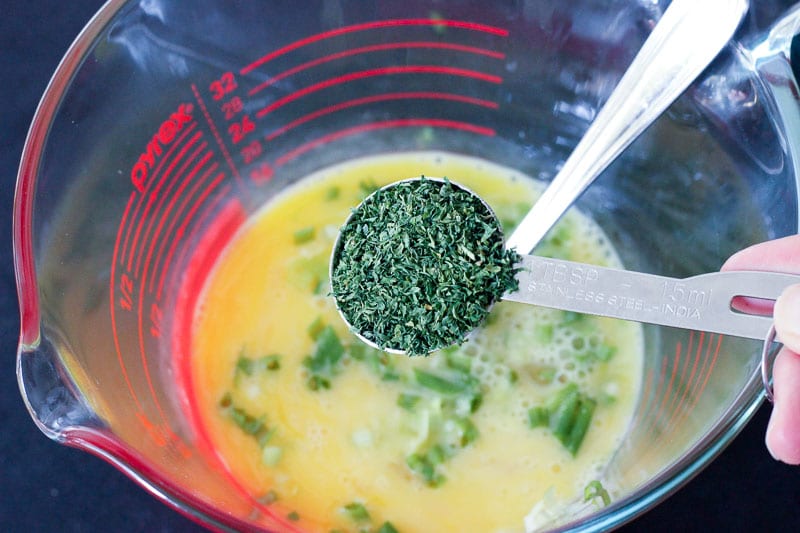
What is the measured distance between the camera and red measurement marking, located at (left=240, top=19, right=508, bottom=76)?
1.48 m

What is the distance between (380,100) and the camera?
1650 mm

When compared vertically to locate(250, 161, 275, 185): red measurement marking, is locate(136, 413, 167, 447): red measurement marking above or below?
below

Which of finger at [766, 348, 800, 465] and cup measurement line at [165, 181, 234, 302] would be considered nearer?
finger at [766, 348, 800, 465]

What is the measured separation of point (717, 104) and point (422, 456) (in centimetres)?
79

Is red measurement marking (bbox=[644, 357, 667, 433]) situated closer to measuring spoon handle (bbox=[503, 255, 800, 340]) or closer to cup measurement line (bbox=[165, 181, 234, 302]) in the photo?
measuring spoon handle (bbox=[503, 255, 800, 340])

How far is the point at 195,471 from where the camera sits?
1.21m

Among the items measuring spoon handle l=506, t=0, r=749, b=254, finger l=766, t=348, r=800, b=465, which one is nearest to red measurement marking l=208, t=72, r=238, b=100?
measuring spoon handle l=506, t=0, r=749, b=254

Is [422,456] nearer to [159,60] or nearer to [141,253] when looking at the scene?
[141,253]

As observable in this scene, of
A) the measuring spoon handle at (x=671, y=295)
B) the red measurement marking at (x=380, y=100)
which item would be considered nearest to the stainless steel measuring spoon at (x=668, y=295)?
the measuring spoon handle at (x=671, y=295)

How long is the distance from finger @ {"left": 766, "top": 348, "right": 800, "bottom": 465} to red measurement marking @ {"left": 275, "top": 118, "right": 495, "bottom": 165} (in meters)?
0.81

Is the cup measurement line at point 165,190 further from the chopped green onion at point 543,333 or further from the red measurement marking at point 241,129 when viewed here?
the chopped green onion at point 543,333

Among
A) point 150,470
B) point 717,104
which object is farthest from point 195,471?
point 717,104

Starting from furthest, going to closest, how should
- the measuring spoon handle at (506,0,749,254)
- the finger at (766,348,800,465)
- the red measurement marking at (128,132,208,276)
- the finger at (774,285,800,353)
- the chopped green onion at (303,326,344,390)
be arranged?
the chopped green onion at (303,326,344,390) < the red measurement marking at (128,132,208,276) < the measuring spoon handle at (506,0,749,254) < the finger at (766,348,800,465) < the finger at (774,285,800,353)

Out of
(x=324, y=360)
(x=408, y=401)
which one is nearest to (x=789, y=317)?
(x=408, y=401)
